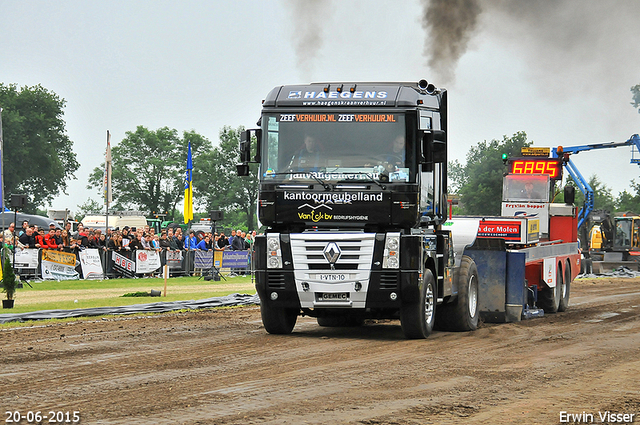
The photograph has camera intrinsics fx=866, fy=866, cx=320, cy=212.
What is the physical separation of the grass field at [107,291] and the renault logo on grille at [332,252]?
7.10 metres

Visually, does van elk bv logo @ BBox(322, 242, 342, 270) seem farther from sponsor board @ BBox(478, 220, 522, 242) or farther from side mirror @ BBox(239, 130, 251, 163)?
sponsor board @ BBox(478, 220, 522, 242)

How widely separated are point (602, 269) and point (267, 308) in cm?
3241

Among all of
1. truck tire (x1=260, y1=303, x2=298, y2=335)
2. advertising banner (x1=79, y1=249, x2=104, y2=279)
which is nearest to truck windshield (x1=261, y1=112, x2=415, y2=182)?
truck tire (x1=260, y1=303, x2=298, y2=335)

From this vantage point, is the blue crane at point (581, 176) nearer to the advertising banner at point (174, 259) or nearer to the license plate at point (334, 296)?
the advertising banner at point (174, 259)

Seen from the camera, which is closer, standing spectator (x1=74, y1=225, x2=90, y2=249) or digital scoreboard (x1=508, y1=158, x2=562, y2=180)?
digital scoreboard (x1=508, y1=158, x2=562, y2=180)

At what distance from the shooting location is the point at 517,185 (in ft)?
82.9

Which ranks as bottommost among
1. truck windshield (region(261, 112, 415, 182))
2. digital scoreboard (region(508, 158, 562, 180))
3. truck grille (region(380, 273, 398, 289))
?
truck grille (region(380, 273, 398, 289))

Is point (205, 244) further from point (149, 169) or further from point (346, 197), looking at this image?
point (149, 169)

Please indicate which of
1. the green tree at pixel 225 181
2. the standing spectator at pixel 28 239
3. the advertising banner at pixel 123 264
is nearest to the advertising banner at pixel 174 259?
the advertising banner at pixel 123 264

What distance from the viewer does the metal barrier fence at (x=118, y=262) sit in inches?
1017

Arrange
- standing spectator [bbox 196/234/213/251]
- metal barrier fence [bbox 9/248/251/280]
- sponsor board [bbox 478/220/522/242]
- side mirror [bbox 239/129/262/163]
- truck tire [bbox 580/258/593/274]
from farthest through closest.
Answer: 1. truck tire [bbox 580/258/593/274]
2. standing spectator [bbox 196/234/213/251]
3. metal barrier fence [bbox 9/248/251/280]
4. sponsor board [bbox 478/220/522/242]
5. side mirror [bbox 239/129/262/163]

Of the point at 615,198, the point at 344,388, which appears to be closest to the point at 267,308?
the point at 344,388

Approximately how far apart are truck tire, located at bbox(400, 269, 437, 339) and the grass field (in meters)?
7.85

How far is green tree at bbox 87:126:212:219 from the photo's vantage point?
95188 mm
